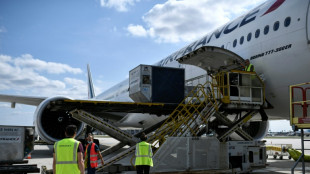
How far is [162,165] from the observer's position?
8.02 meters

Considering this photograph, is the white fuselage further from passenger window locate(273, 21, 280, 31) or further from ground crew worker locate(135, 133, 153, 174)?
ground crew worker locate(135, 133, 153, 174)

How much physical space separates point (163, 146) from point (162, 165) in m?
0.50

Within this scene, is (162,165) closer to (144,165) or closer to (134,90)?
(144,165)

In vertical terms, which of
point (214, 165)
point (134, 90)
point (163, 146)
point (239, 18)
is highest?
point (239, 18)

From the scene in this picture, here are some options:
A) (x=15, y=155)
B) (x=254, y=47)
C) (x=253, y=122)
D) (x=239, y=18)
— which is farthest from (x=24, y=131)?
(x=253, y=122)

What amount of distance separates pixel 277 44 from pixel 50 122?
8935 millimetres

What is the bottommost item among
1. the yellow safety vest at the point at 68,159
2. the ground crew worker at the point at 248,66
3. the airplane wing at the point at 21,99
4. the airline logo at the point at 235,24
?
the yellow safety vest at the point at 68,159

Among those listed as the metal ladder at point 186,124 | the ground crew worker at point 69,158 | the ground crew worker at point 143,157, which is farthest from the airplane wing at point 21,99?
the ground crew worker at point 69,158

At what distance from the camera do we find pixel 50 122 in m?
12.2

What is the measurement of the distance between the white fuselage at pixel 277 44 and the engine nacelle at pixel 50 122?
6.95 metres

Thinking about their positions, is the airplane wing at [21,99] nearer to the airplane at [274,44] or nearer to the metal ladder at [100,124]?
the airplane at [274,44]

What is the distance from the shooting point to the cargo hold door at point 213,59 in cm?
900

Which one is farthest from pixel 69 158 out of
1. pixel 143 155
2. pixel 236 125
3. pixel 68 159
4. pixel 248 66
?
pixel 248 66

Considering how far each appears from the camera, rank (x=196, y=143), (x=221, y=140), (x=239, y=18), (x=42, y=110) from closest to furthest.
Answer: (x=196, y=143) < (x=221, y=140) < (x=239, y=18) < (x=42, y=110)
